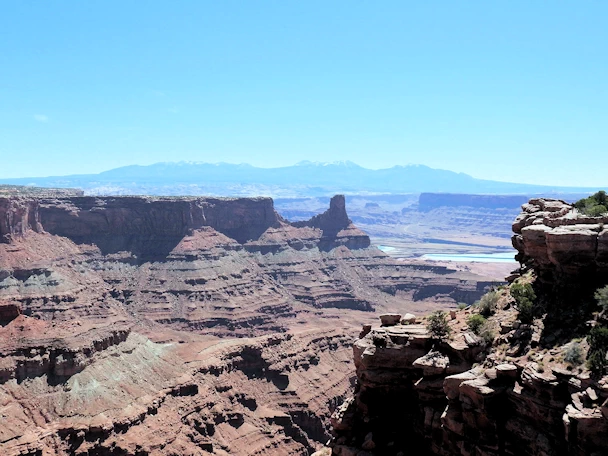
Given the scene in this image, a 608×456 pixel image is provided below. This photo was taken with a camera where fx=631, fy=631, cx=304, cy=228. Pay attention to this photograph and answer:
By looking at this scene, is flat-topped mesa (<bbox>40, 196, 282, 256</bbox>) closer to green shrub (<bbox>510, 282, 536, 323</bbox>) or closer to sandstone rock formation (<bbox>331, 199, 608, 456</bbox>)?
sandstone rock formation (<bbox>331, 199, 608, 456</bbox>)

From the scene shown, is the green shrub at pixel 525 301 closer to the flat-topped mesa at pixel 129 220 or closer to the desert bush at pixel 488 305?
the desert bush at pixel 488 305

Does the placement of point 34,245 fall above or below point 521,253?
below

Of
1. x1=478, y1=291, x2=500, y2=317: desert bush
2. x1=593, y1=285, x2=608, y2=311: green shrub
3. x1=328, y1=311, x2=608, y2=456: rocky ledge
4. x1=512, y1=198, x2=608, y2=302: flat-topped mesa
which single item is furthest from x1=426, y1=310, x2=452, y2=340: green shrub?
x1=593, y1=285, x2=608, y2=311: green shrub

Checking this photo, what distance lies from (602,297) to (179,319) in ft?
405

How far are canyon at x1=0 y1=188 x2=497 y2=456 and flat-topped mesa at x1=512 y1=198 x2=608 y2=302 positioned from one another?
49.0m

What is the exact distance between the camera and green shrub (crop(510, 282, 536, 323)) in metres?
25.0

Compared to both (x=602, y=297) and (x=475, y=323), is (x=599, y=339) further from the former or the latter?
(x=475, y=323)

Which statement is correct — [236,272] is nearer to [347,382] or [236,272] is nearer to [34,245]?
[34,245]

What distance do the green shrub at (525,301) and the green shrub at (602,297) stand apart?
3158 millimetres

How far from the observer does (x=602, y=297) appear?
21.9 m

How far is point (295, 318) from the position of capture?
501 feet

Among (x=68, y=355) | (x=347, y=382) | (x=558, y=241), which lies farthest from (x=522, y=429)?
(x=347, y=382)

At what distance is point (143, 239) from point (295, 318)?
4497 cm

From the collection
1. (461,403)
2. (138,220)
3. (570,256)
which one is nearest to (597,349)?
(570,256)
